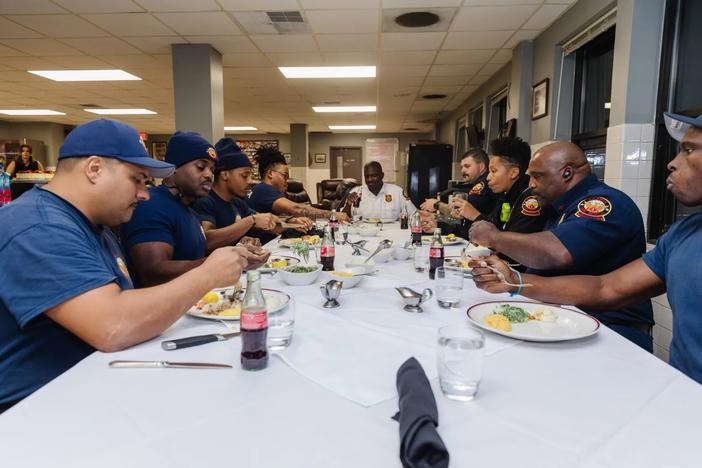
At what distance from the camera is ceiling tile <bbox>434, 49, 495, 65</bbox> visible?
5.59 metres

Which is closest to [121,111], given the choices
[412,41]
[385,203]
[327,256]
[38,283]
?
[412,41]

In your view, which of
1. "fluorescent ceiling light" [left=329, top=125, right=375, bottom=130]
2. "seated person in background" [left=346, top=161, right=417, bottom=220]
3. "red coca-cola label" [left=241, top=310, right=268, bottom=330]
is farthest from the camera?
"fluorescent ceiling light" [left=329, top=125, right=375, bottom=130]

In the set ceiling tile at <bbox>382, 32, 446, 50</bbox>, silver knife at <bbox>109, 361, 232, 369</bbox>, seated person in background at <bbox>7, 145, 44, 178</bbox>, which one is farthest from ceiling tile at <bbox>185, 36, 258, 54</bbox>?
seated person in background at <bbox>7, 145, 44, 178</bbox>

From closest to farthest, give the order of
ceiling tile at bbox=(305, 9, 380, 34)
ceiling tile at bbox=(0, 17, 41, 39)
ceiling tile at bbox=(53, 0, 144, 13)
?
ceiling tile at bbox=(53, 0, 144, 13), ceiling tile at bbox=(305, 9, 380, 34), ceiling tile at bbox=(0, 17, 41, 39)

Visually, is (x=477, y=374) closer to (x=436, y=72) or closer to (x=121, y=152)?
(x=121, y=152)

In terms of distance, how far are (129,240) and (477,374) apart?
170 centimetres

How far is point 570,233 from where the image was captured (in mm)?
1818

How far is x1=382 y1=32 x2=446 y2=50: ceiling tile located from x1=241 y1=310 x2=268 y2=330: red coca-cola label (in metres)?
4.67

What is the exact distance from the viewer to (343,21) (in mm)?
4523

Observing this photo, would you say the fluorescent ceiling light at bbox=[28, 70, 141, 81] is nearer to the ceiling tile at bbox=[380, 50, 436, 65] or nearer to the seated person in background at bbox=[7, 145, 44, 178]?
the seated person in background at bbox=[7, 145, 44, 178]

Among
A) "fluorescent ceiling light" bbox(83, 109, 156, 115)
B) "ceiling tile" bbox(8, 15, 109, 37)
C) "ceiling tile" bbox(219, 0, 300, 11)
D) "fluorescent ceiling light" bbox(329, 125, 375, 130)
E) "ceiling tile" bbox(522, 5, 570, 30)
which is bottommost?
"fluorescent ceiling light" bbox(83, 109, 156, 115)

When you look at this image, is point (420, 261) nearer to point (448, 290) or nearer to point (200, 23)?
point (448, 290)

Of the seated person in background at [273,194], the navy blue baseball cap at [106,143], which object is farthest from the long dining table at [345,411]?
the seated person in background at [273,194]

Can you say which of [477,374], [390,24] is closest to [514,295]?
[477,374]
